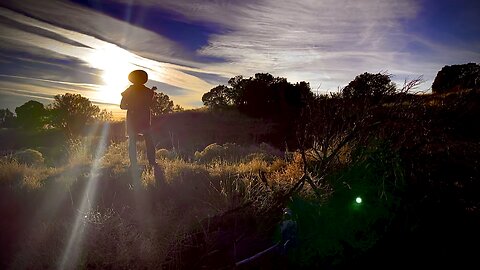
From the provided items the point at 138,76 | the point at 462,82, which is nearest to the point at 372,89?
the point at 462,82

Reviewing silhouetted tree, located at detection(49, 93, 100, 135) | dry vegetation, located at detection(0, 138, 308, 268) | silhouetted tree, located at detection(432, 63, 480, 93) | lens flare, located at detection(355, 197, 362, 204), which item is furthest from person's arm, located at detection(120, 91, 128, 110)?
silhouetted tree, located at detection(49, 93, 100, 135)

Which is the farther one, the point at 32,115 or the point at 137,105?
the point at 32,115

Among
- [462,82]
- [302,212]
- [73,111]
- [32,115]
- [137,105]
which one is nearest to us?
[302,212]

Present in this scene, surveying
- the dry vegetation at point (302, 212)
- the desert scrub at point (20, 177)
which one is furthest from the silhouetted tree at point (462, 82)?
the desert scrub at point (20, 177)

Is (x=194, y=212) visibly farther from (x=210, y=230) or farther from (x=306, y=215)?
(x=306, y=215)

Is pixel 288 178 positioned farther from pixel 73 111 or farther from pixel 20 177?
pixel 73 111

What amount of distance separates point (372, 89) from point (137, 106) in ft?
15.8

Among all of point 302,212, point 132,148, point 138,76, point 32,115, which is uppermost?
point 138,76

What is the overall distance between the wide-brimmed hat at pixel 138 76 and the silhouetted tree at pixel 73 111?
3252cm

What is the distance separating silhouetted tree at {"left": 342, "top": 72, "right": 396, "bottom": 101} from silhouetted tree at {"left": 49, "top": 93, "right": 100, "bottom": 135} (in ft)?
113

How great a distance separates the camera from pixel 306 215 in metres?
5.09

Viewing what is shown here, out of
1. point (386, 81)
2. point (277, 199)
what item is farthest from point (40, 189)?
point (386, 81)

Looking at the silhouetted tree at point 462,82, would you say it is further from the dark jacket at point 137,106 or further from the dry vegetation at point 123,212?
the dark jacket at point 137,106

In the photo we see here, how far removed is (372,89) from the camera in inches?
→ 261
